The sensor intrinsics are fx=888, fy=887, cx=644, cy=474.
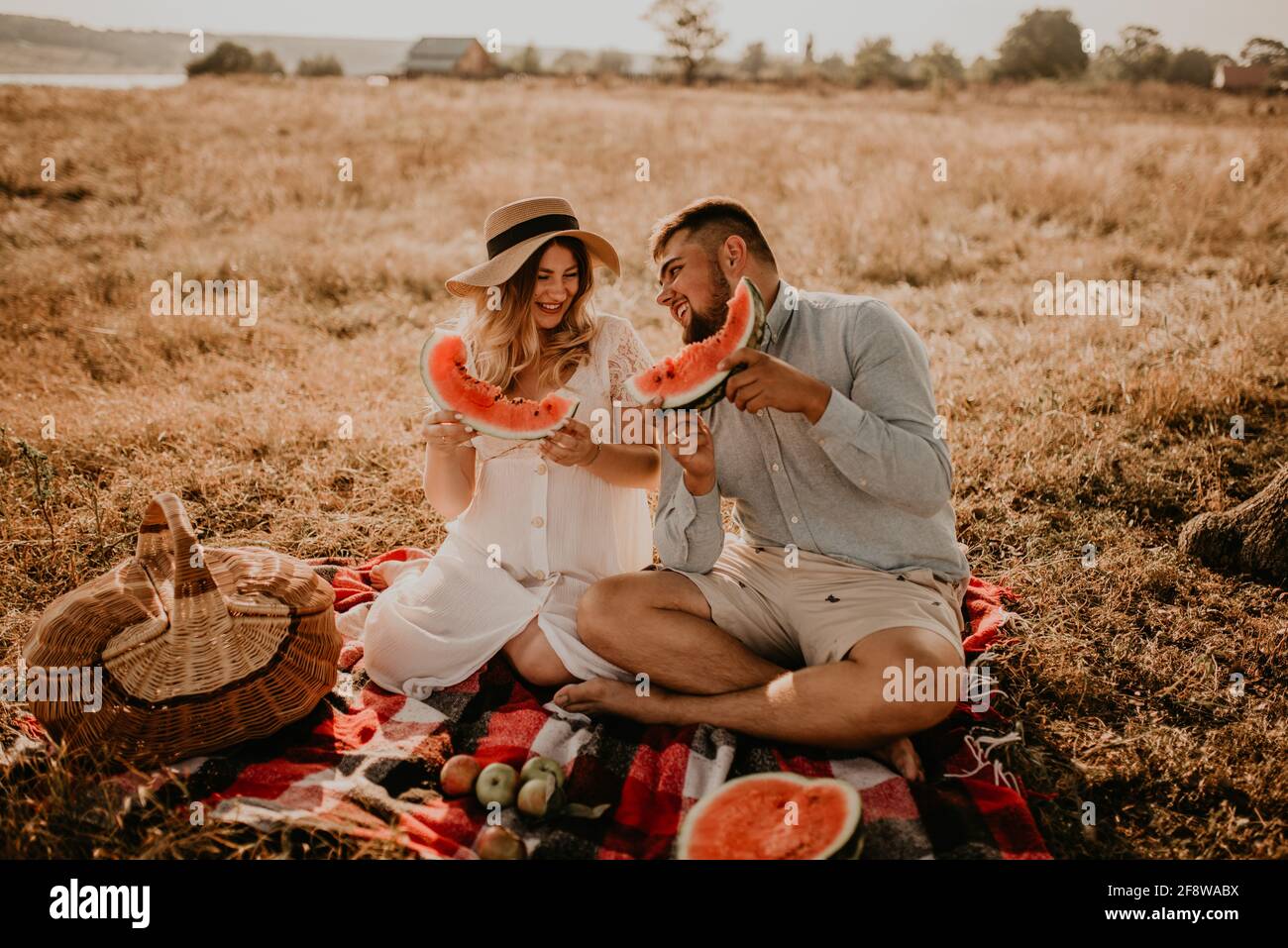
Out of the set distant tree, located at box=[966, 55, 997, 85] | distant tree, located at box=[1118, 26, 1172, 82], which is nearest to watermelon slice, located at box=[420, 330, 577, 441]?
distant tree, located at box=[1118, 26, 1172, 82]

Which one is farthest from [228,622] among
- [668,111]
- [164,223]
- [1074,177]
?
[668,111]

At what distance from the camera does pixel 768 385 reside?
9.43ft

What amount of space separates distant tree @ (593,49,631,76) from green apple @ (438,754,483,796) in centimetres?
2584

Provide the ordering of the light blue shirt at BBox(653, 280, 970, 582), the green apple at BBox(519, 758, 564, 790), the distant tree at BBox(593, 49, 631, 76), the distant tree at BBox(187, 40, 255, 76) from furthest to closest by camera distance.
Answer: the distant tree at BBox(593, 49, 631, 76) < the distant tree at BBox(187, 40, 255, 76) < the light blue shirt at BBox(653, 280, 970, 582) < the green apple at BBox(519, 758, 564, 790)

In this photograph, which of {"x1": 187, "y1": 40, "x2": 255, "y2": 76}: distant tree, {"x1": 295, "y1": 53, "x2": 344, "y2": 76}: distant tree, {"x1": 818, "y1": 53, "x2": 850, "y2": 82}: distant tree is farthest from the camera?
{"x1": 818, "y1": 53, "x2": 850, "y2": 82}: distant tree

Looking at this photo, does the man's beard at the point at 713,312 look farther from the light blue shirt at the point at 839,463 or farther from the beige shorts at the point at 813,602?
the beige shorts at the point at 813,602

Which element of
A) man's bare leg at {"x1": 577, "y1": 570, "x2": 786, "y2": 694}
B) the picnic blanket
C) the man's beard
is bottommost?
the picnic blanket

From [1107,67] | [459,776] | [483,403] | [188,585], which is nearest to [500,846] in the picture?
[459,776]

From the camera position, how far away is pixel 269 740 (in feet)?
10.1

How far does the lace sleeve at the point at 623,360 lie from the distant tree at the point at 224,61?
69.2ft

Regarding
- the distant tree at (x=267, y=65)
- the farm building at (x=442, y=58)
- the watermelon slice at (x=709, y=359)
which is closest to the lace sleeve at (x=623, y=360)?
the watermelon slice at (x=709, y=359)

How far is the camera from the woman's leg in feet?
11.2

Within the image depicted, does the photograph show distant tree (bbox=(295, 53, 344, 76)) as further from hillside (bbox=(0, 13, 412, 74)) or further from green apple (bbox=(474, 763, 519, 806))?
green apple (bbox=(474, 763, 519, 806))

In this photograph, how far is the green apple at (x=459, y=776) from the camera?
2816 millimetres
